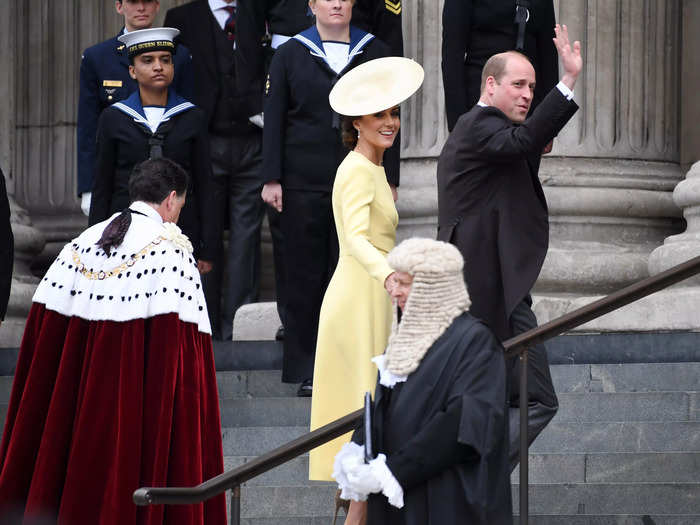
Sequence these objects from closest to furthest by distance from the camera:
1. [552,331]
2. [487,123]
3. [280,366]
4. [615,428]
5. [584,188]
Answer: [552,331] < [487,123] < [615,428] < [280,366] < [584,188]

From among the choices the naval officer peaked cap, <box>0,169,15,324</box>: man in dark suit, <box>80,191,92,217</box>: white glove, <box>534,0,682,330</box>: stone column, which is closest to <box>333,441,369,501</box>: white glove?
<box>0,169,15,324</box>: man in dark suit

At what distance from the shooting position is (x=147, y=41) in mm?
8922

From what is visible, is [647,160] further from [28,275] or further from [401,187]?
[28,275]

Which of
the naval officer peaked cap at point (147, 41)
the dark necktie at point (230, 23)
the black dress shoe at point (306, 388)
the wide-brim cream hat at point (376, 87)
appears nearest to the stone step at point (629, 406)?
the black dress shoe at point (306, 388)

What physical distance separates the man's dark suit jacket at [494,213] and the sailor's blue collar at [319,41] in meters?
1.67

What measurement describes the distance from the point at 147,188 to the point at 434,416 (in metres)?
2.22

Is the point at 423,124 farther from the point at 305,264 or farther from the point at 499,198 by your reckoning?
the point at 499,198

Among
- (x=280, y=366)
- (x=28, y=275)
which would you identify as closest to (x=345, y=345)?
(x=280, y=366)

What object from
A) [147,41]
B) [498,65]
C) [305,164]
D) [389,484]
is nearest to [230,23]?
[147,41]

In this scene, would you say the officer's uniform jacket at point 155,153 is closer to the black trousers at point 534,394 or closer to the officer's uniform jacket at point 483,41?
the officer's uniform jacket at point 483,41

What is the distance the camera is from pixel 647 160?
34.6 feet

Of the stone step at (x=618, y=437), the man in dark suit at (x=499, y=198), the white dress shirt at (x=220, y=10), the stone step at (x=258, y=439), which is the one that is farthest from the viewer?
the white dress shirt at (x=220, y=10)

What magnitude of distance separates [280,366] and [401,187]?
1.66 meters

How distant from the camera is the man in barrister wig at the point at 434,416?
4953mm
